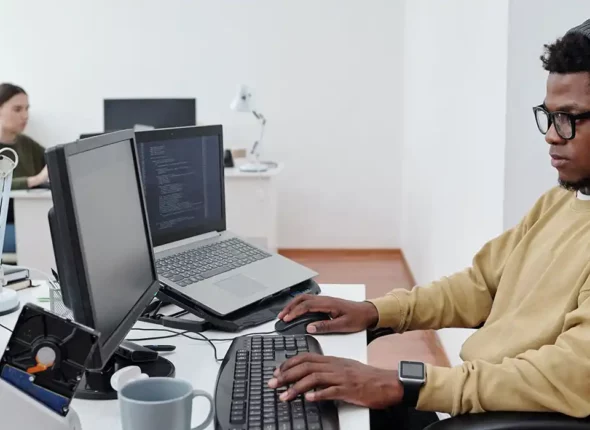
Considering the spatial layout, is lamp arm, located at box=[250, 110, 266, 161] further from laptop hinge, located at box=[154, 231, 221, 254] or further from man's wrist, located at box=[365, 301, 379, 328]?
man's wrist, located at box=[365, 301, 379, 328]

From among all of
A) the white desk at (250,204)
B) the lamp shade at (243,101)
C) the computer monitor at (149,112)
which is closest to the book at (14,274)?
the white desk at (250,204)

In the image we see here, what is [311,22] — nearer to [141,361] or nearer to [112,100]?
[112,100]

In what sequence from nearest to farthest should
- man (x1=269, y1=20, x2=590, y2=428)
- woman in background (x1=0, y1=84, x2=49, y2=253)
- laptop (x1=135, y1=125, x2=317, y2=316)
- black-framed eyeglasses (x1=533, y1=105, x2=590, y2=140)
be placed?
man (x1=269, y1=20, x2=590, y2=428)
black-framed eyeglasses (x1=533, y1=105, x2=590, y2=140)
laptop (x1=135, y1=125, x2=317, y2=316)
woman in background (x1=0, y1=84, x2=49, y2=253)

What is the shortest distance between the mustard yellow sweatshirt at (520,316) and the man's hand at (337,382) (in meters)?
0.06

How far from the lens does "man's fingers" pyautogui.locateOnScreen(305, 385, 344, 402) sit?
108cm

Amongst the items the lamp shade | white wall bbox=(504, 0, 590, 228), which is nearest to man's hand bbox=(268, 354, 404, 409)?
white wall bbox=(504, 0, 590, 228)

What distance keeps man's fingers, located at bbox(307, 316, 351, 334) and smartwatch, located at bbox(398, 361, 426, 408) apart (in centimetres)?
31

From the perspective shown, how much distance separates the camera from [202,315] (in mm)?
1520

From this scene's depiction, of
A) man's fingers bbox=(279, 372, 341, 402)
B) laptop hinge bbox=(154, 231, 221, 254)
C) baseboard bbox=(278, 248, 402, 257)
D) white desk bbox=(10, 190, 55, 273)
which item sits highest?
laptop hinge bbox=(154, 231, 221, 254)

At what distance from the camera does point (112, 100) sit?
4.84 metres

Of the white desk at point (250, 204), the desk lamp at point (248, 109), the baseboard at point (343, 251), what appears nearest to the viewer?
the white desk at point (250, 204)

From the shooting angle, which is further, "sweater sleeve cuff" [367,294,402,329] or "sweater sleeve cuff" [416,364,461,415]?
"sweater sleeve cuff" [367,294,402,329]

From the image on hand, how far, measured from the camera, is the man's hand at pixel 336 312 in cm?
147

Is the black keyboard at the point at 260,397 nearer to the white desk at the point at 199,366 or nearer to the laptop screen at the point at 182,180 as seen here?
the white desk at the point at 199,366
